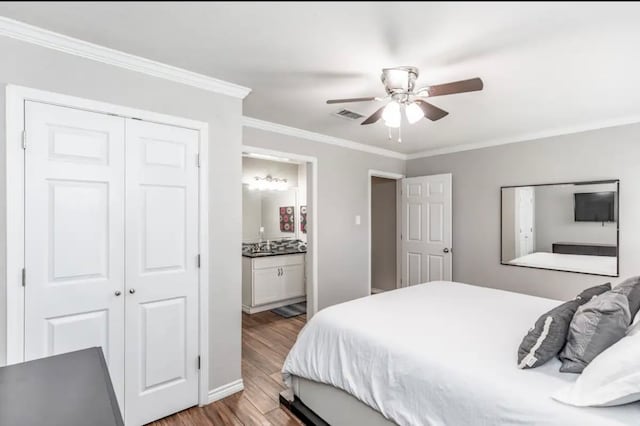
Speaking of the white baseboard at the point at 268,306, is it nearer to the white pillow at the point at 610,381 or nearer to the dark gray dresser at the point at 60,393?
the dark gray dresser at the point at 60,393

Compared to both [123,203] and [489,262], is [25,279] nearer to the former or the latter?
[123,203]

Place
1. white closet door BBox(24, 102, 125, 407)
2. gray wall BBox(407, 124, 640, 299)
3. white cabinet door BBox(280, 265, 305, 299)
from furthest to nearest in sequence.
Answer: white cabinet door BBox(280, 265, 305, 299) → gray wall BBox(407, 124, 640, 299) → white closet door BBox(24, 102, 125, 407)

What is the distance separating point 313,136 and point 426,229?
2123mm

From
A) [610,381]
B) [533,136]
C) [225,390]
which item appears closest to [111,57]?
[225,390]

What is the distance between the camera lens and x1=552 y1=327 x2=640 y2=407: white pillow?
1.11 m

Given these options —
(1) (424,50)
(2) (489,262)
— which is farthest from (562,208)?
(1) (424,50)

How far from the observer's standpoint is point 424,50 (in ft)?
Answer: 6.03

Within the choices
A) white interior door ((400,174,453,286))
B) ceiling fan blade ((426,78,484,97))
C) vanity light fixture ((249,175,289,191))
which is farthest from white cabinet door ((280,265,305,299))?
ceiling fan blade ((426,78,484,97))

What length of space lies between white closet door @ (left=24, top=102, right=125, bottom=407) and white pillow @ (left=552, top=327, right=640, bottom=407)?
232 cm

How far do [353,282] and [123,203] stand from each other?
2.95 m

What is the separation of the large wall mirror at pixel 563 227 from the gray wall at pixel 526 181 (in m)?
0.08

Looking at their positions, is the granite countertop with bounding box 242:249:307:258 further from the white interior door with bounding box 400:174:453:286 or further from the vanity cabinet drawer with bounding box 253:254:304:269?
the white interior door with bounding box 400:174:453:286

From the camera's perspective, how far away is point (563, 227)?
353 centimetres

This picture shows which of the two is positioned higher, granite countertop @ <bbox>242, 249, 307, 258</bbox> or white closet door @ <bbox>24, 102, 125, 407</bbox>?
white closet door @ <bbox>24, 102, 125, 407</bbox>
